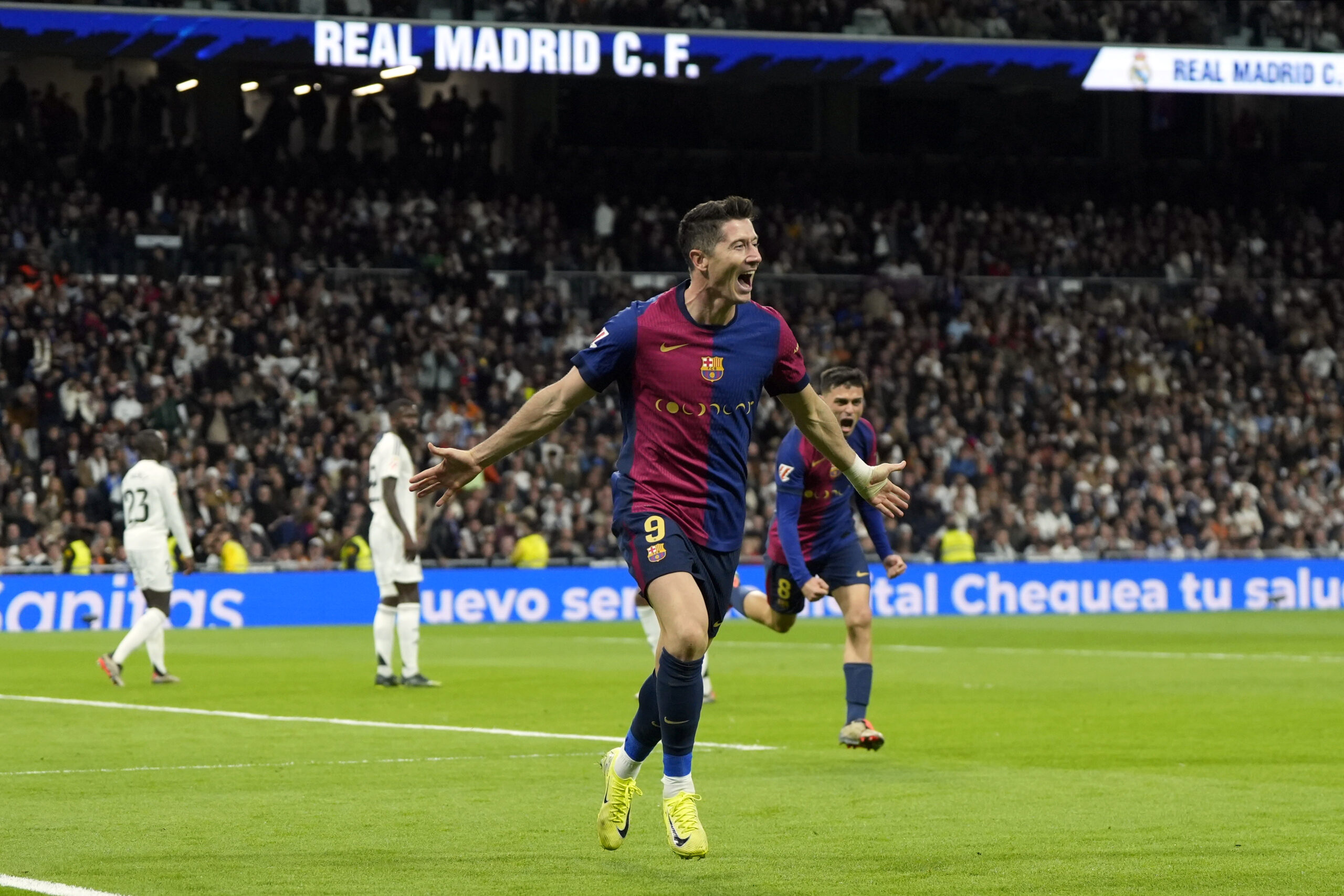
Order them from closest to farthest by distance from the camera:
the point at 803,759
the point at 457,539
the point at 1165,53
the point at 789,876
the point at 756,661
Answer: the point at 789,876 < the point at 803,759 < the point at 756,661 < the point at 457,539 < the point at 1165,53

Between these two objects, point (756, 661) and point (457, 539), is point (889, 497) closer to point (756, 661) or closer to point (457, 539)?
point (756, 661)

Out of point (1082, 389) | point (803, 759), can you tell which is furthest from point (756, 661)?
point (1082, 389)

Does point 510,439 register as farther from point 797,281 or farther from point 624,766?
point 797,281

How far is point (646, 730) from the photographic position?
7.89 m

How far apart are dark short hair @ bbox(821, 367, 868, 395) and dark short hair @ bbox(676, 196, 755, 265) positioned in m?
3.72

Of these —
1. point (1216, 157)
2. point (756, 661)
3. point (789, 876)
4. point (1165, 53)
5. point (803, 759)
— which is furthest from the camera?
point (1216, 157)

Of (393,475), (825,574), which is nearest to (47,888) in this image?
(825,574)

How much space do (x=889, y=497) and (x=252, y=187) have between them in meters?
27.9

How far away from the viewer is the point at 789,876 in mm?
7305

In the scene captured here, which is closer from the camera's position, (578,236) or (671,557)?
(671,557)

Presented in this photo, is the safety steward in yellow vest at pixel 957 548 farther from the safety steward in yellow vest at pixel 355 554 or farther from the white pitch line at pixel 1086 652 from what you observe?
the safety steward in yellow vest at pixel 355 554

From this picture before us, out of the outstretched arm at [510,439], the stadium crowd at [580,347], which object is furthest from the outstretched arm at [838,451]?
the stadium crowd at [580,347]

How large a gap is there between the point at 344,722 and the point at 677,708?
6.50m

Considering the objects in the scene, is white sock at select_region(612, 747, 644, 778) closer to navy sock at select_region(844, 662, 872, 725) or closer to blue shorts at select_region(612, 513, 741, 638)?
blue shorts at select_region(612, 513, 741, 638)
